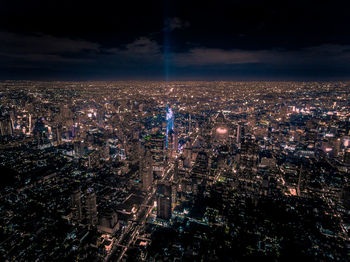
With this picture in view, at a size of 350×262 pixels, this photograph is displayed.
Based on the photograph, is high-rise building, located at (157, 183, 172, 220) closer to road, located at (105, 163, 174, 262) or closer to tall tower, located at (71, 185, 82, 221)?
road, located at (105, 163, 174, 262)

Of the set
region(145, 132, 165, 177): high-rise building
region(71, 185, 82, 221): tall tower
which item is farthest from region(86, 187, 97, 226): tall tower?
region(145, 132, 165, 177): high-rise building

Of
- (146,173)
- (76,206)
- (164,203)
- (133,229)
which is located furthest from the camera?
(146,173)

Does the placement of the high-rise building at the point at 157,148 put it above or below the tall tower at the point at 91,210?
above

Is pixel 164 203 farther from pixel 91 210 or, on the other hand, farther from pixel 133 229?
pixel 91 210

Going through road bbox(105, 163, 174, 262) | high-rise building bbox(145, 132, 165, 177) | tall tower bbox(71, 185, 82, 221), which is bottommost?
road bbox(105, 163, 174, 262)

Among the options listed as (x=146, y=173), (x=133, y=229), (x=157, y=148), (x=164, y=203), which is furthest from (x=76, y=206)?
(x=157, y=148)

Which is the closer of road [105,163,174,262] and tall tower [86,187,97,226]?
road [105,163,174,262]

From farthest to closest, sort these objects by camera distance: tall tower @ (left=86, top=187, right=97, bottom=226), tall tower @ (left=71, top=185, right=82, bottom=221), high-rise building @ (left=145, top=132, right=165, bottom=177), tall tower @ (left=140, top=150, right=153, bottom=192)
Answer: high-rise building @ (left=145, top=132, right=165, bottom=177) < tall tower @ (left=140, top=150, right=153, bottom=192) < tall tower @ (left=71, top=185, right=82, bottom=221) < tall tower @ (left=86, top=187, right=97, bottom=226)

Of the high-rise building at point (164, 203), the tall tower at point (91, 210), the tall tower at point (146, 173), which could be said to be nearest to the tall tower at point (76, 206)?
the tall tower at point (91, 210)

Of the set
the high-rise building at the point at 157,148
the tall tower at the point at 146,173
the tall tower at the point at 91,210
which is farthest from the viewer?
the high-rise building at the point at 157,148

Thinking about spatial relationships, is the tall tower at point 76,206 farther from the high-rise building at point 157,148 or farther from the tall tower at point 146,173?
the high-rise building at point 157,148

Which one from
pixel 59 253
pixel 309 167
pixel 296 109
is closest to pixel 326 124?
pixel 296 109
